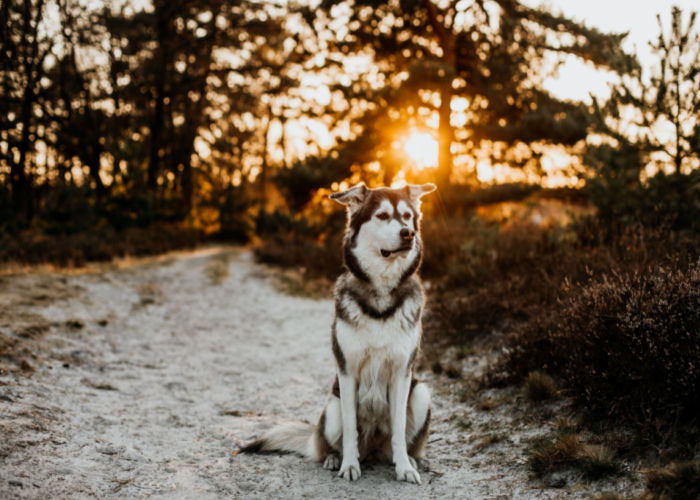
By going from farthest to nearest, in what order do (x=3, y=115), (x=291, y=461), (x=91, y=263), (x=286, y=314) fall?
(x=3, y=115), (x=91, y=263), (x=286, y=314), (x=291, y=461)

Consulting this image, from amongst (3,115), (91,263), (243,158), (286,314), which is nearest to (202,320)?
(286,314)

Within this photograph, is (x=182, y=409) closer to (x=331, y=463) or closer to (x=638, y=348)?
(x=331, y=463)

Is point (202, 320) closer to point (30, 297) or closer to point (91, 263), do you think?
point (30, 297)

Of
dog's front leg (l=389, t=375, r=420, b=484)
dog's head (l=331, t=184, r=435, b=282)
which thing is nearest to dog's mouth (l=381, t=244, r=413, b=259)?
dog's head (l=331, t=184, r=435, b=282)

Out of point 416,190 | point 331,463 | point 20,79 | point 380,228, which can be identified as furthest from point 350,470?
point 20,79

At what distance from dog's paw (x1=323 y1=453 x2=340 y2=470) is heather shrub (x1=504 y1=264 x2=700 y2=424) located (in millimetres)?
2030

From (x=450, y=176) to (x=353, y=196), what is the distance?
11.1 metres

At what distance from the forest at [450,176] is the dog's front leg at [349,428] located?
1.29 meters

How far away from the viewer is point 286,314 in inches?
395

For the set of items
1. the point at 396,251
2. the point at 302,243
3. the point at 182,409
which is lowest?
the point at 182,409

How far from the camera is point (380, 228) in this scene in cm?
379

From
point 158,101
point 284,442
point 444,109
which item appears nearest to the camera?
point 284,442

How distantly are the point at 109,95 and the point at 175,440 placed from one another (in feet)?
61.0

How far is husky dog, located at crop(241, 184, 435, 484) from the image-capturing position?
12.1 ft
